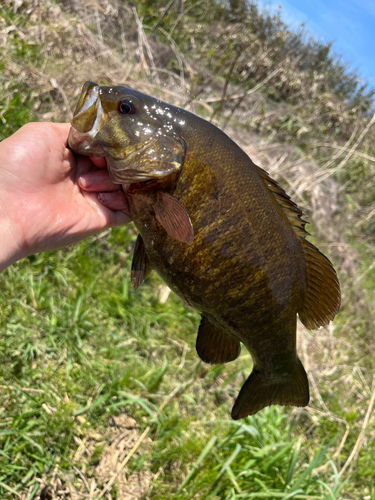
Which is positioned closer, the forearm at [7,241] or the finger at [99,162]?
the forearm at [7,241]

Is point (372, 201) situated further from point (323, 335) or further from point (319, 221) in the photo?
point (323, 335)

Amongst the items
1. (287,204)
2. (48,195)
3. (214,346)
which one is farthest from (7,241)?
(287,204)

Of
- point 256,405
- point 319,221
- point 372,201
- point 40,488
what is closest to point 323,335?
point 319,221

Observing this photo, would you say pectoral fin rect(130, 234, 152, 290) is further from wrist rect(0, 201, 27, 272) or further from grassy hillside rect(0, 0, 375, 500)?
grassy hillside rect(0, 0, 375, 500)

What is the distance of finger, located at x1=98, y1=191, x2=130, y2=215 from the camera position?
2319mm

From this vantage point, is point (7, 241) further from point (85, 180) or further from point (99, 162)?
point (99, 162)

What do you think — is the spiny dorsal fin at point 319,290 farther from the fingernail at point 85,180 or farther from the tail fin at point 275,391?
the fingernail at point 85,180

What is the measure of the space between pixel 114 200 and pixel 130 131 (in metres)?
0.61

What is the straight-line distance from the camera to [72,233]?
7.36 feet

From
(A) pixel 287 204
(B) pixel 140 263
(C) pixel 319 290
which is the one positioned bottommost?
(B) pixel 140 263

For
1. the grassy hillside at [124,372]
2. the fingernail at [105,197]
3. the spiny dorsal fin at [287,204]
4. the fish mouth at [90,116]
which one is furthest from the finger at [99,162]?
the grassy hillside at [124,372]

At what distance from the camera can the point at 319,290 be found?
1928 mm

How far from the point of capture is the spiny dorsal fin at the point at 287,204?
5.98 feet

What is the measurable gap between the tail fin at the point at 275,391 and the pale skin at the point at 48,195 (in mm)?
1341
